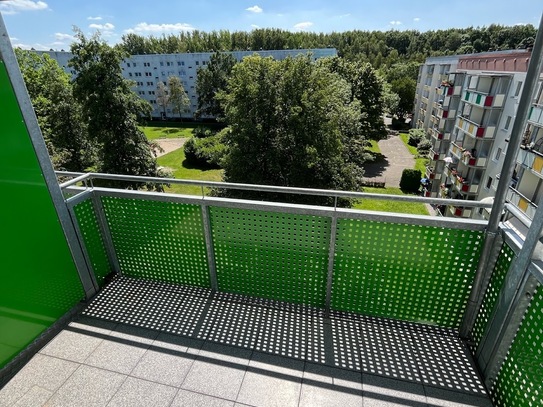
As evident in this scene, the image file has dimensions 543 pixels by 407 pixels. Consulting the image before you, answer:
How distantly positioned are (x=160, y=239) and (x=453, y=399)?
3639 mm

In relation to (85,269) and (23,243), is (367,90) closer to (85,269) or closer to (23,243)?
(85,269)

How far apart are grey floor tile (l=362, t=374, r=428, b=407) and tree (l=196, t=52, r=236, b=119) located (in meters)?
47.7

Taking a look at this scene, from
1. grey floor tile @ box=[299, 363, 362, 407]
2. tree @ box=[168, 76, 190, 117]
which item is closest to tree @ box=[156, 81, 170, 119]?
tree @ box=[168, 76, 190, 117]

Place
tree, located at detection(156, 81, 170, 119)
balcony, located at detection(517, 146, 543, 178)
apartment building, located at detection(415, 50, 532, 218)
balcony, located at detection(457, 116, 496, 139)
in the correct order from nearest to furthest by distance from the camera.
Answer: balcony, located at detection(517, 146, 543, 178) → apartment building, located at detection(415, 50, 532, 218) → balcony, located at detection(457, 116, 496, 139) → tree, located at detection(156, 81, 170, 119)

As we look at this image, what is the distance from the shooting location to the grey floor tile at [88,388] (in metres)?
2.92

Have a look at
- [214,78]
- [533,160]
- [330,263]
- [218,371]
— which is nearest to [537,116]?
[533,160]

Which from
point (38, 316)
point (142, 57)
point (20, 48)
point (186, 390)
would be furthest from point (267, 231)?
point (142, 57)

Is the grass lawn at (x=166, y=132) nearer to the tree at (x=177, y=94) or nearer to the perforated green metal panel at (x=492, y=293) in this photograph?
the tree at (x=177, y=94)

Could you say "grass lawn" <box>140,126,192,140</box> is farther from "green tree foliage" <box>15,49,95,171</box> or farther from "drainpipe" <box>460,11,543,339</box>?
"drainpipe" <box>460,11,543,339</box>

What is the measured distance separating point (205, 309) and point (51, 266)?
184 centimetres

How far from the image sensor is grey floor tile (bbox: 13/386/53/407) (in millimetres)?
2907

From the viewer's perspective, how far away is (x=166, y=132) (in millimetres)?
50719

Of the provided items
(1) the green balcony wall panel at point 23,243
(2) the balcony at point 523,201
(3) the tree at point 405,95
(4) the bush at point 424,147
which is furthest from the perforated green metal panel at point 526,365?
(3) the tree at point 405,95

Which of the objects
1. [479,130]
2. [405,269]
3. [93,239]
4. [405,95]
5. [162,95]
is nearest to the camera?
[405,269]
